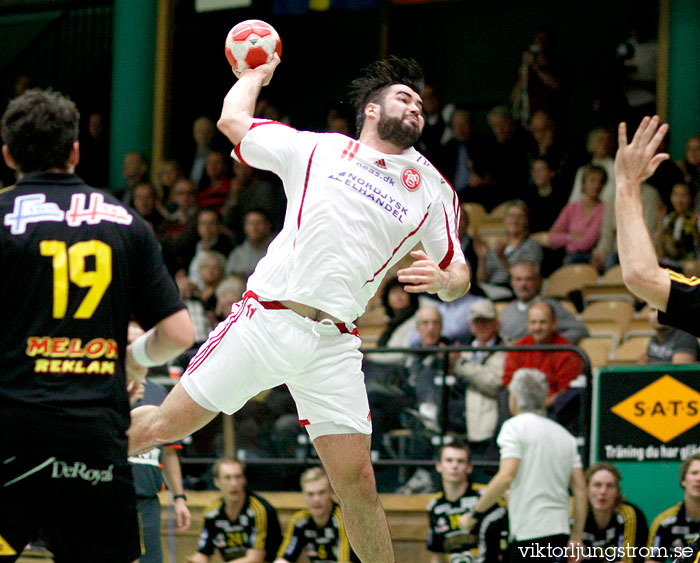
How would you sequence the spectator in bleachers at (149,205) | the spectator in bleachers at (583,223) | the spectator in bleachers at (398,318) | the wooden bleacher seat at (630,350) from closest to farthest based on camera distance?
the wooden bleacher seat at (630,350) → the spectator in bleachers at (398,318) → the spectator in bleachers at (583,223) → the spectator in bleachers at (149,205)

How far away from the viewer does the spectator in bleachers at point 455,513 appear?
8094 mm

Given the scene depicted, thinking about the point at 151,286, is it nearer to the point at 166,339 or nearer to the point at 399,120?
the point at 166,339

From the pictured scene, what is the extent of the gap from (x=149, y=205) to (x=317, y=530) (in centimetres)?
559

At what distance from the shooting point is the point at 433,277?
498 cm

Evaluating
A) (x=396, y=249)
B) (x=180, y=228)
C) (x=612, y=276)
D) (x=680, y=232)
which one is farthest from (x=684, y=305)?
(x=180, y=228)

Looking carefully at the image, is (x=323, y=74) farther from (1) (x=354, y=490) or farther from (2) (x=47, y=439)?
(2) (x=47, y=439)

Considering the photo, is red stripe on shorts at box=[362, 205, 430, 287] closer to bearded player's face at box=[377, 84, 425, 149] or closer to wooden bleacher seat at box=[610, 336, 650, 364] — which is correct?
bearded player's face at box=[377, 84, 425, 149]

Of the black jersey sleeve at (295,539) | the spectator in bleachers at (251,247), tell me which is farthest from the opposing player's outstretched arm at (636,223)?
the spectator in bleachers at (251,247)

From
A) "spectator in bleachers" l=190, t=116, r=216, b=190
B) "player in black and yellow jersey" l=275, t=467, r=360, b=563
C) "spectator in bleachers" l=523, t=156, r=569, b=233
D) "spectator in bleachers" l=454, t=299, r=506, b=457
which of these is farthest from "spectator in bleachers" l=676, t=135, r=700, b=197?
"spectator in bleachers" l=190, t=116, r=216, b=190

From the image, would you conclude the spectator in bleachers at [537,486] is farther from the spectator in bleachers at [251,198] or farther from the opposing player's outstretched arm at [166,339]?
the spectator in bleachers at [251,198]

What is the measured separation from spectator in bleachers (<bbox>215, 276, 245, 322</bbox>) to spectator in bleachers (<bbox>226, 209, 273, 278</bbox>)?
2.33ft

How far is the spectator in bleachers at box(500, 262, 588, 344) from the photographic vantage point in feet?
31.0

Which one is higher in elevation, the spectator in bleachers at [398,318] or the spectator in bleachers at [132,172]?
the spectator in bleachers at [132,172]

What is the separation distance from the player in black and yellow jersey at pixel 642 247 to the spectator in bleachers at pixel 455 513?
4192mm
